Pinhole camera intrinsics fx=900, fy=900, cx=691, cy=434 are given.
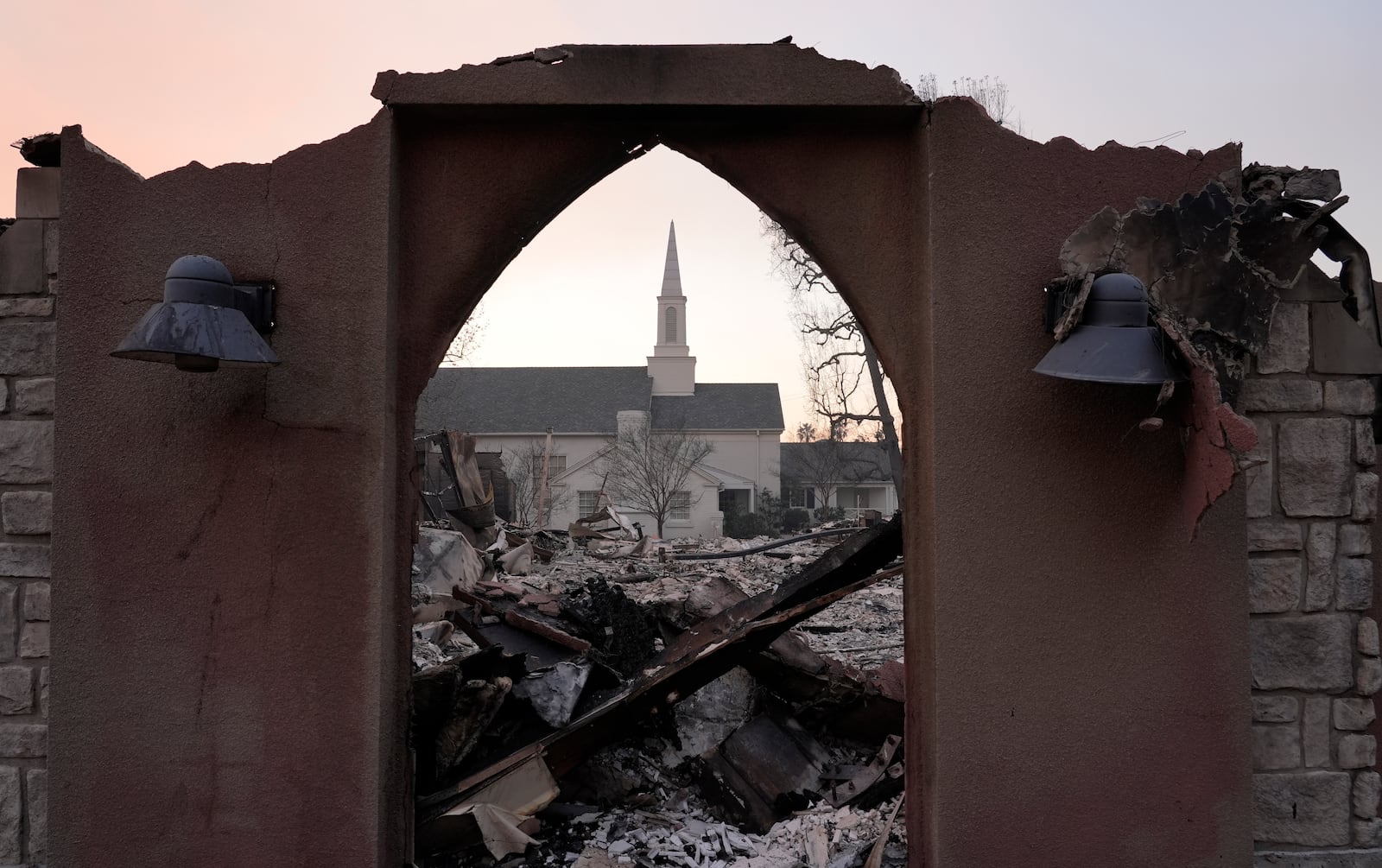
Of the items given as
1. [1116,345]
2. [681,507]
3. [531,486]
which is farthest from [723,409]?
[1116,345]

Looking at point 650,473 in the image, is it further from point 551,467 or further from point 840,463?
point 840,463

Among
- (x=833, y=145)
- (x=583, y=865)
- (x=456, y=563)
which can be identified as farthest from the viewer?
(x=456, y=563)

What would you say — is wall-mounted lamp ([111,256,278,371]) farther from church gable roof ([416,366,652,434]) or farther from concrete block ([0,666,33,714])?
church gable roof ([416,366,652,434])

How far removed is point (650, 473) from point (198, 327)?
2569cm

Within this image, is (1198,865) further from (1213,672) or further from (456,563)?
(456,563)

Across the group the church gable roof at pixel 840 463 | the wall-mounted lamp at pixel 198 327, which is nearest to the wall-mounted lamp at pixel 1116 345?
the wall-mounted lamp at pixel 198 327

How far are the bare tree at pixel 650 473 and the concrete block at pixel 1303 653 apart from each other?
2392 cm

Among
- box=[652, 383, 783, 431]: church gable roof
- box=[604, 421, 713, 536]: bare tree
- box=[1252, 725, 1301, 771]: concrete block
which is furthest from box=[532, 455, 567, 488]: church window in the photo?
box=[1252, 725, 1301, 771]: concrete block

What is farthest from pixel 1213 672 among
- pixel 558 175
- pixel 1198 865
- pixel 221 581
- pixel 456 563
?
pixel 456 563

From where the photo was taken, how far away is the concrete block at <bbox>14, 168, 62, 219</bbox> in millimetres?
3514

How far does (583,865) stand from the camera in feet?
13.4

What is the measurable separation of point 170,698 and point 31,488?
99 cm

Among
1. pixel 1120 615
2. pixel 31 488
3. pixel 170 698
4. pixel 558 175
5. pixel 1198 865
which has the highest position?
pixel 558 175

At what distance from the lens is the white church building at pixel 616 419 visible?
3178cm
